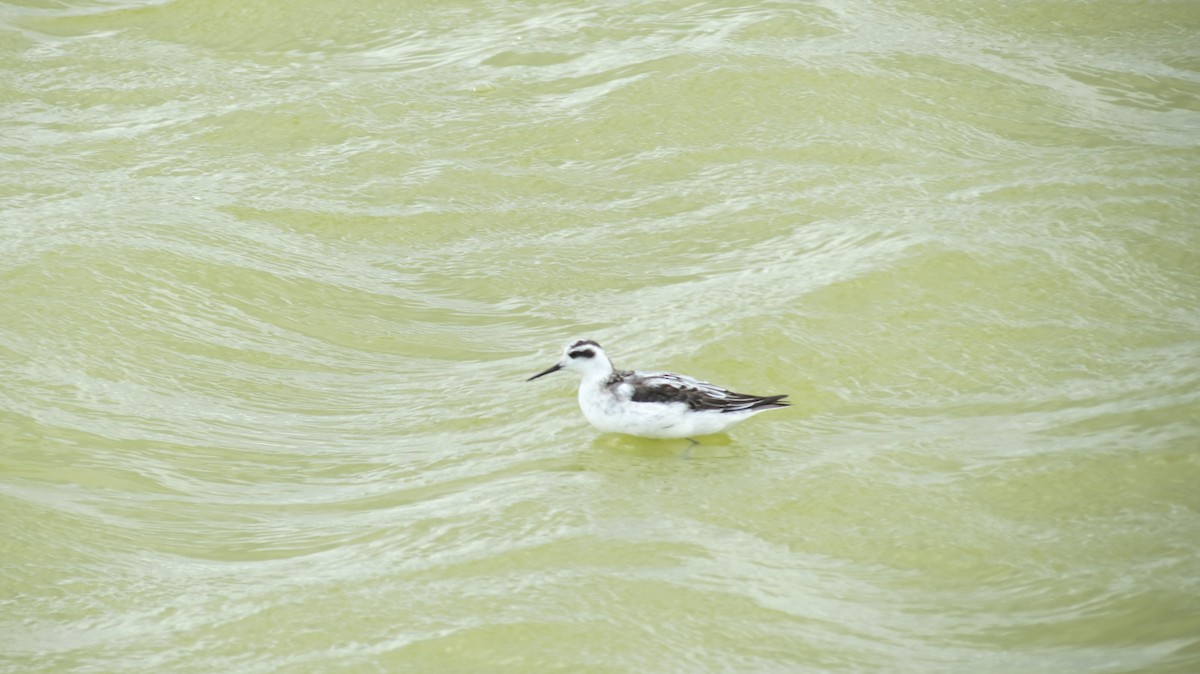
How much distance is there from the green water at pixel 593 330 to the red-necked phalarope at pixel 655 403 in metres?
0.19

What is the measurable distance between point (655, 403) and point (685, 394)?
154 millimetres

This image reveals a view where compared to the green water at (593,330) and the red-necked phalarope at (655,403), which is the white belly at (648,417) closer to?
the red-necked phalarope at (655,403)

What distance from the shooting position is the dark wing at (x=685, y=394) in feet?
21.4

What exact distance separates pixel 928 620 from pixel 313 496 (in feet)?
10.1

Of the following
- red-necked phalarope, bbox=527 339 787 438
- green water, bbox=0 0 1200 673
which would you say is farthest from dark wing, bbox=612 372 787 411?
green water, bbox=0 0 1200 673

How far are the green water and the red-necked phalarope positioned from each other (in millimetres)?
193

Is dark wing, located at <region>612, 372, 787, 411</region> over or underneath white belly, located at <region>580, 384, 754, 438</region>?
over

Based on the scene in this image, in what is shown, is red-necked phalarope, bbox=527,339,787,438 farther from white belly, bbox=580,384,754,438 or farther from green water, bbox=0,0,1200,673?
green water, bbox=0,0,1200,673

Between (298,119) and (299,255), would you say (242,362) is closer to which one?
(299,255)

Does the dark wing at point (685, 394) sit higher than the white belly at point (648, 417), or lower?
higher

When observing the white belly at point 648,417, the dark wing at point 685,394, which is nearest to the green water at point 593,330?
the white belly at point 648,417

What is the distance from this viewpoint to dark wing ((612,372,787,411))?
6.53 meters

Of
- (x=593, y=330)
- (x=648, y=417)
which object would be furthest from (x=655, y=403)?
(x=593, y=330)

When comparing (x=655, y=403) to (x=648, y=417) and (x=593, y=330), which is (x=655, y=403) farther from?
(x=593, y=330)
